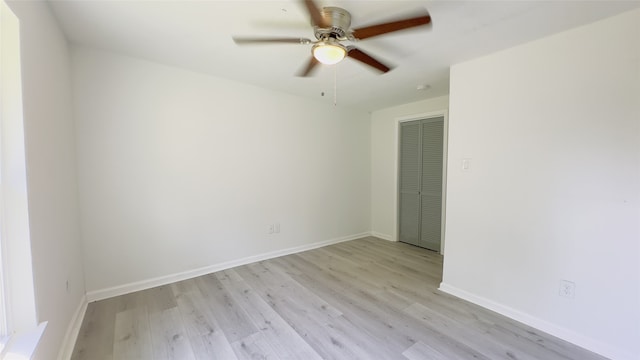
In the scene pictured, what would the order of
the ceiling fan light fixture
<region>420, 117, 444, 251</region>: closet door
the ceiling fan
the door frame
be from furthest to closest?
<region>420, 117, 444, 251</region>: closet door < the door frame < the ceiling fan light fixture < the ceiling fan

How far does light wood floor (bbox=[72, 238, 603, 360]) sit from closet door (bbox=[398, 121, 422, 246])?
121 centimetres

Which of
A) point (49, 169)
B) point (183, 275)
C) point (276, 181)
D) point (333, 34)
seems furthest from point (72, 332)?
point (333, 34)

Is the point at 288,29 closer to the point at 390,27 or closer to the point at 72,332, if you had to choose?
the point at 390,27

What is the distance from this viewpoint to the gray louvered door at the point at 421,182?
383 centimetres

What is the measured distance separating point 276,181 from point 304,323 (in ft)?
6.29

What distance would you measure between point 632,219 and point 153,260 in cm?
391

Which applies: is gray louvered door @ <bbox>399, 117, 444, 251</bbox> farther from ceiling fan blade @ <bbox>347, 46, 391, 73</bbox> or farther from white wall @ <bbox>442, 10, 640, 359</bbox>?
ceiling fan blade @ <bbox>347, 46, 391, 73</bbox>

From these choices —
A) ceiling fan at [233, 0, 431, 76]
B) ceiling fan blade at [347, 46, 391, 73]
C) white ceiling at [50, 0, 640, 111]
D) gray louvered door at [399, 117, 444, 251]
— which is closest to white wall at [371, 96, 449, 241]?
gray louvered door at [399, 117, 444, 251]

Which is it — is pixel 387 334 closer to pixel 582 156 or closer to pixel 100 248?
pixel 582 156

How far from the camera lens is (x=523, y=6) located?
165 cm

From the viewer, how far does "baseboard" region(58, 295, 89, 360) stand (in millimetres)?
1677

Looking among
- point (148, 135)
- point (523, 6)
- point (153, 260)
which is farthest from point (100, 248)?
point (523, 6)

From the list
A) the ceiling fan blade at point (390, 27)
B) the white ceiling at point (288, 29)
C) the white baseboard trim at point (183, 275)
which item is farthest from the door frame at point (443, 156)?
the ceiling fan blade at point (390, 27)

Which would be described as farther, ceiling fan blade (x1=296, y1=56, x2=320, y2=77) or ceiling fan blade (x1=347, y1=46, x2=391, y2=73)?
ceiling fan blade (x1=296, y1=56, x2=320, y2=77)
